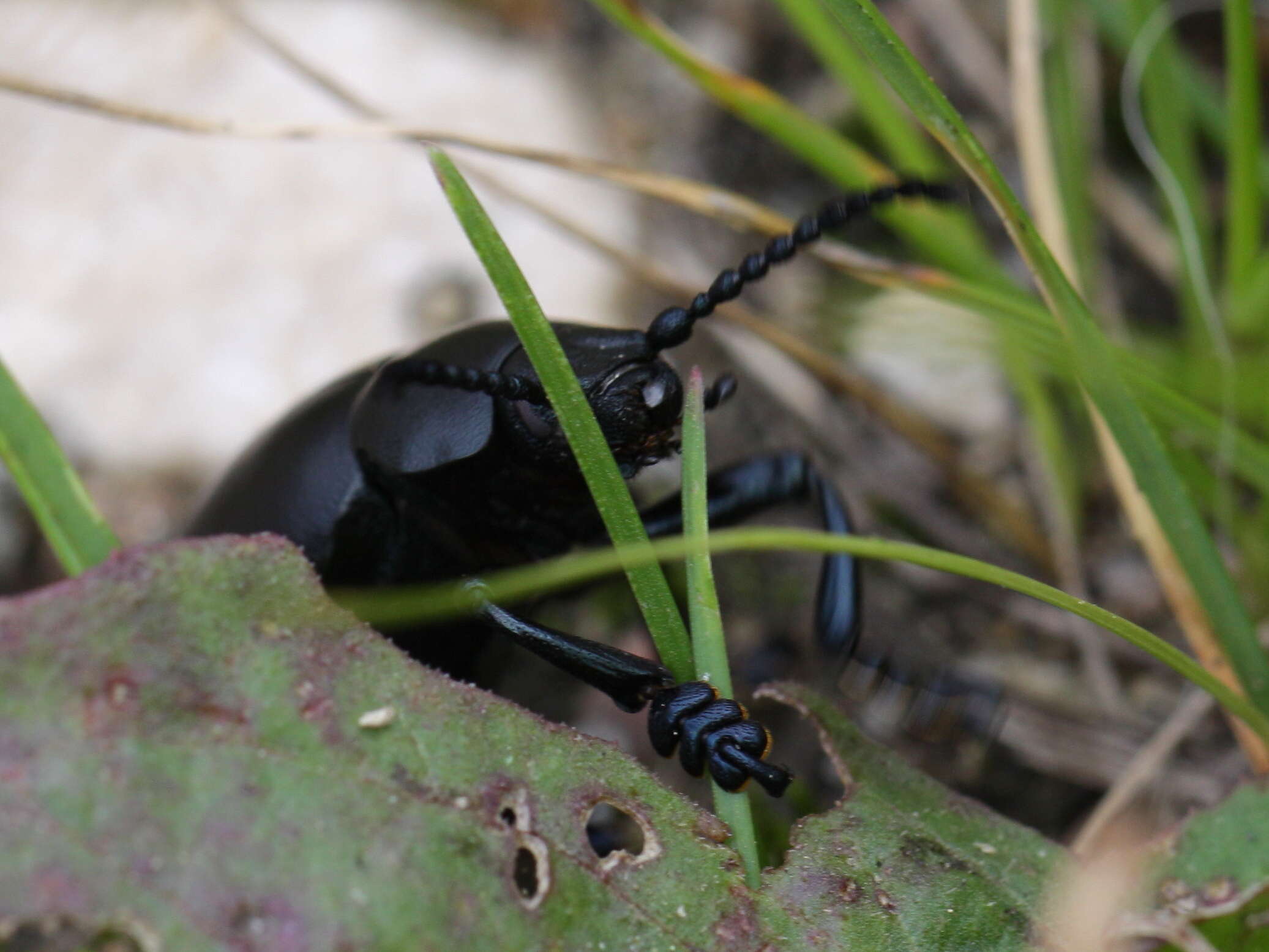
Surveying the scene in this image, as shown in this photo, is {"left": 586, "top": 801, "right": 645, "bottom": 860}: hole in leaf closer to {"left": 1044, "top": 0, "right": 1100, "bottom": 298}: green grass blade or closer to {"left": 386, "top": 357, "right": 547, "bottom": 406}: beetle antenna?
{"left": 386, "top": 357, "right": 547, "bottom": 406}: beetle antenna

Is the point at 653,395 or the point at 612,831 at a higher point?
the point at 653,395

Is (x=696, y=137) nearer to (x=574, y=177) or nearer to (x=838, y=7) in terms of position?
(x=574, y=177)

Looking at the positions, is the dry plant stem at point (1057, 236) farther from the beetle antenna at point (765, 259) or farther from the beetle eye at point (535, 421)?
the beetle eye at point (535, 421)

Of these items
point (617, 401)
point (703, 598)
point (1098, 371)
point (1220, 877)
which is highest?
point (1098, 371)

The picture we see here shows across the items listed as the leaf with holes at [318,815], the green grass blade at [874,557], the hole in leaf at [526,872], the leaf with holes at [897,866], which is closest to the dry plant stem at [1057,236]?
the green grass blade at [874,557]

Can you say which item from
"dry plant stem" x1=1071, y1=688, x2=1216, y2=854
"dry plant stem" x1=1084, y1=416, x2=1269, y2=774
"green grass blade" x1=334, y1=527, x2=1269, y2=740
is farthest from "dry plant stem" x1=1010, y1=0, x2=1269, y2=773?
"green grass blade" x1=334, y1=527, x2=1269, y2=740

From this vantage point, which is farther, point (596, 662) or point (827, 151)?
point (827, 151)

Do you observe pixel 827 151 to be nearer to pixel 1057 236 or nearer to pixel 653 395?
pixel 1057 236

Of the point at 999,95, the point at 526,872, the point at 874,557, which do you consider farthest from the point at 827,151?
the point at 526,872
